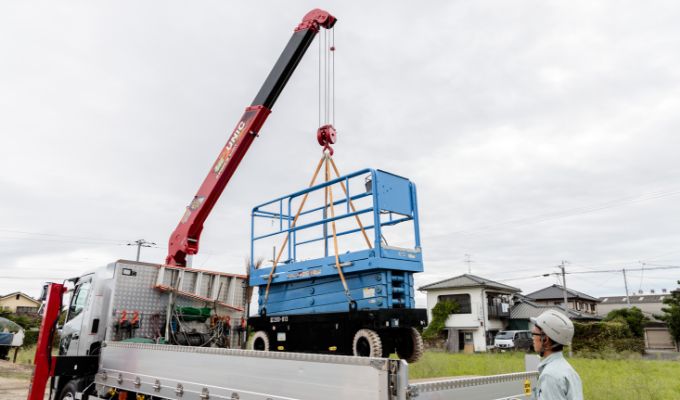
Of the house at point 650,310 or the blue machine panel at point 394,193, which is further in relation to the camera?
the house at point 650,310

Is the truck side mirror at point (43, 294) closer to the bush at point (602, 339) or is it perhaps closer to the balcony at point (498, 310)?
the bush at point (602, 339)

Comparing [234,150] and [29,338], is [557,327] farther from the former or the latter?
[29,338]

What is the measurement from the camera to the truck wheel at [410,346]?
19.5ft

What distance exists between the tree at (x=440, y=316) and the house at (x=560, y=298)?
15.3 meters

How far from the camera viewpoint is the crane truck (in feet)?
12.1

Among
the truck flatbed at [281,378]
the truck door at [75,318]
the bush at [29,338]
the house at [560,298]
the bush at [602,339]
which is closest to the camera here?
the truck flatbed at [281,378]

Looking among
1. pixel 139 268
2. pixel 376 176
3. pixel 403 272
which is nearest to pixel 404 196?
pixel 376 176

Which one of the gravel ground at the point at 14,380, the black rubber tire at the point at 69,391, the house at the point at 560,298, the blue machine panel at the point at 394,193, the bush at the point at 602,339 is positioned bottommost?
the gravel ground at the point at 14,380

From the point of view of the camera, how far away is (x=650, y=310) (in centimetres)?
6844

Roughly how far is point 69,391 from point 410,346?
544 cm

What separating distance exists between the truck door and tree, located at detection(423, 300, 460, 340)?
31.4 m

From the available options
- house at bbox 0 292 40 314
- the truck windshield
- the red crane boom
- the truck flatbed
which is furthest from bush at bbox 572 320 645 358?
house at bbox 0 292 40 314

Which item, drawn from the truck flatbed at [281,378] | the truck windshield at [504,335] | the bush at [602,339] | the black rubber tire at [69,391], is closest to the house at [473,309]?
the truck windshield at [504,335]

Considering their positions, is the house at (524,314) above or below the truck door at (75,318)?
above
